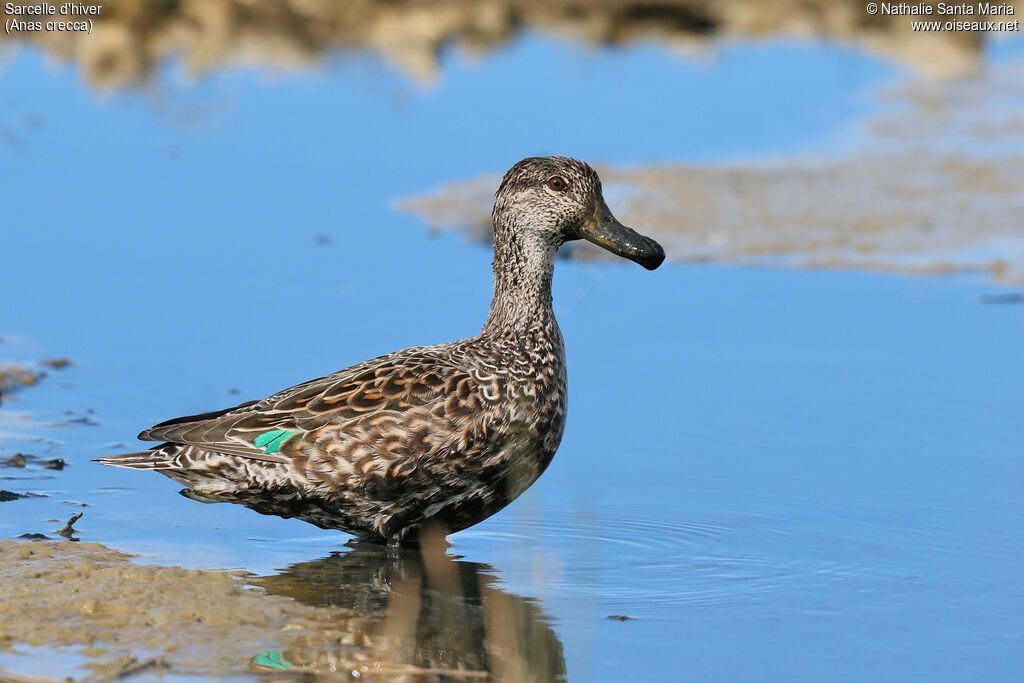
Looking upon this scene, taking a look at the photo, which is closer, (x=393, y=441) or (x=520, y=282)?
(x=393, y=441)

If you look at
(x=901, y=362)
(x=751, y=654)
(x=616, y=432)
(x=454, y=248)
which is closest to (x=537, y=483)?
(x=616, y=432)

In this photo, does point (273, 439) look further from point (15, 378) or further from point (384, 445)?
point (15, 378)

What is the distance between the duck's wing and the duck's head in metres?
0.80

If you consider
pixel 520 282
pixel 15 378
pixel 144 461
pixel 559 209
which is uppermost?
pixel 559 209

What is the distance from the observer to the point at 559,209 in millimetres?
7992

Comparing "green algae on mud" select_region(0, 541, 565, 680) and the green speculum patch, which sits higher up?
the green speculum patch

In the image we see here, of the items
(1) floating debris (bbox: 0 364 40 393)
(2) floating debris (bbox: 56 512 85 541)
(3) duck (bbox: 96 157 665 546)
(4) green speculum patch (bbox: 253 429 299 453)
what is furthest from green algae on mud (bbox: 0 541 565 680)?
(1) floating debris (bbox: 0 364 40 393)

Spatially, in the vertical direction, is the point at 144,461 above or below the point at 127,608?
above

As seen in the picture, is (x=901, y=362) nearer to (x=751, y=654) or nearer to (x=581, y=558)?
(x=581, y=558)

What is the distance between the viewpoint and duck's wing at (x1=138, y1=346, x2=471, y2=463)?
24.2ft

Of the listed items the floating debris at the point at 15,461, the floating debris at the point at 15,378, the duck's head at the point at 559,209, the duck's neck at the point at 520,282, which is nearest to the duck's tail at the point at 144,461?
the floating debris at the point at 15,461

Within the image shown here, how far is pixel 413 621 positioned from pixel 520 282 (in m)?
1.94

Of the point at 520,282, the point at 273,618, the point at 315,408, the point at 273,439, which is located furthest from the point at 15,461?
the point at 520,282

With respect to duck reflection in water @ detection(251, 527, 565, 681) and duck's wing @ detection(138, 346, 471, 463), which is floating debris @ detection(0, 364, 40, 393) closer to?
duck's wing @ detection(138, 346, 471, 463)
